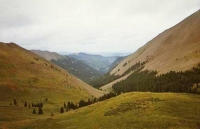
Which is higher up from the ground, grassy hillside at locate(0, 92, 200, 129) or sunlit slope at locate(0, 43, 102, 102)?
sunlit slope at locate(0, 43, 102, 102)

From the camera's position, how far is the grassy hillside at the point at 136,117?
59.5m

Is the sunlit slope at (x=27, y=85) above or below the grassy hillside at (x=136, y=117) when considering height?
above

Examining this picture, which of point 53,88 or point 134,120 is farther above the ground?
point 53,88

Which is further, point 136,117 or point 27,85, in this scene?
point 27,85

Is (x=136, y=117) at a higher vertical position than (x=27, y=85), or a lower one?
lower

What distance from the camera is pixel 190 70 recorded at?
654 feet

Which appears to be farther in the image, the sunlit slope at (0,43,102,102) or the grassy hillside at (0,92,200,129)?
the sunlit slope at (0,43,102,102)

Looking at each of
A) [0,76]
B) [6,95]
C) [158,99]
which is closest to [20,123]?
[158,99]

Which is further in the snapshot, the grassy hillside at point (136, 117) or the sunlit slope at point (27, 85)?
the sunlit slope at point (27, 85)

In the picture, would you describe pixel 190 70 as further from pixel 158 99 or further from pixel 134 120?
pixel 134 120

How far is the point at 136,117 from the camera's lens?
65.1m

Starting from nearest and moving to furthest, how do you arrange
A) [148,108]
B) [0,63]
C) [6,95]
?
[148,108] → [6,95] → [0,63]

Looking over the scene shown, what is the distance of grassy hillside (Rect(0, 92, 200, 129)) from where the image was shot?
59472 mm

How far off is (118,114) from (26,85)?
3783 inches
